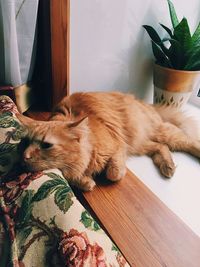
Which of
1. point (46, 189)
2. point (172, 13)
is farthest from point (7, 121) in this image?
point (172, 13)

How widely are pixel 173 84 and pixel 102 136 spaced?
0.69 m

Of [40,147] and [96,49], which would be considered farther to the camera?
[96,49]

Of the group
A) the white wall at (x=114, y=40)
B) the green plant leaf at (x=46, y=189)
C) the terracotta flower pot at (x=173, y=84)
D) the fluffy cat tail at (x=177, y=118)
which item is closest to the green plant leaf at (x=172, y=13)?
the white wall at (x=114, y=40)

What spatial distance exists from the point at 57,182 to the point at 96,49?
0.93 m

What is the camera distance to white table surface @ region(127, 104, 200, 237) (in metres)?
0.86

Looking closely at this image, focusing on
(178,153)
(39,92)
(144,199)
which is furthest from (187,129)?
(39,92)

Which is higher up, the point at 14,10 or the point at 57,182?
the point at 14,10

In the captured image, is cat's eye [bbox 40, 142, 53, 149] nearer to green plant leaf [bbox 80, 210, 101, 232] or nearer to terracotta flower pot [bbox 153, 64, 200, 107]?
green plant leaf [bbox 80, 210, 101, 232]

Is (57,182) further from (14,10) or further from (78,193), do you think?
(14,10)

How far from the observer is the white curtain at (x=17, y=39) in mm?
919

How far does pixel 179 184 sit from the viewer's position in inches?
39.1

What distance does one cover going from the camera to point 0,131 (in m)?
0.79

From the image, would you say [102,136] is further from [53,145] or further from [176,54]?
[176,54]

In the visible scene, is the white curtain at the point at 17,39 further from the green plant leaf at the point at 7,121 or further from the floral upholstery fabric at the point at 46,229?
the floral upholstery fabric at the point at 46,229
